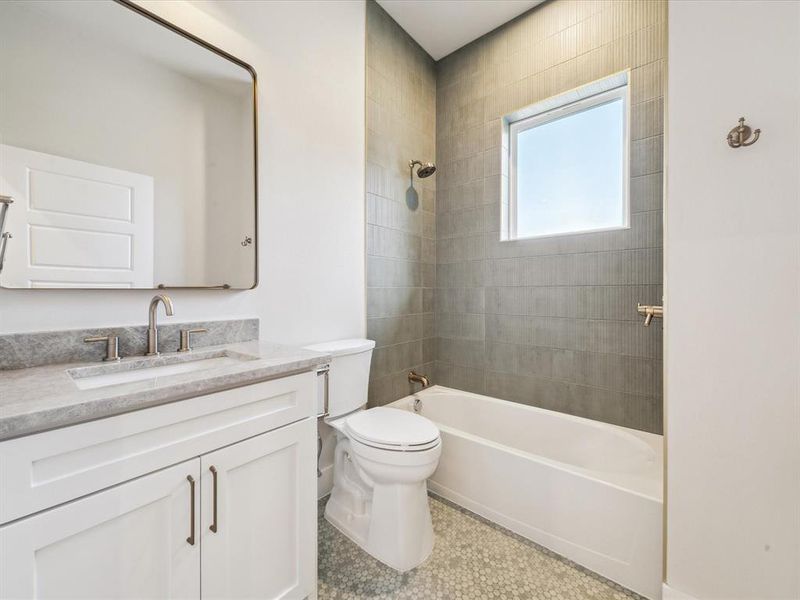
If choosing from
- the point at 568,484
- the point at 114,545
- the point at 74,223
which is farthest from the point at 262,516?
the point at 568,484

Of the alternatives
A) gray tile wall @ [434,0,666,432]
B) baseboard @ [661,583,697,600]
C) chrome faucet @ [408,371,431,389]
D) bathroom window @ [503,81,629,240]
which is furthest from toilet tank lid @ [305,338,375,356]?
baseboard @ [661,583,697,600]

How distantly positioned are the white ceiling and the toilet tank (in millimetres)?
2083

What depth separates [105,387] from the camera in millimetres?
761

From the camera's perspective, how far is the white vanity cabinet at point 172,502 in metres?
0.64

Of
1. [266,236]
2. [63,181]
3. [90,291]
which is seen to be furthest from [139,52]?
[90,291]

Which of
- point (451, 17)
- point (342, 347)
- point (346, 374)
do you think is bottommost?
point (346, 374)

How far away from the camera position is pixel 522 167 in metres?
2.32

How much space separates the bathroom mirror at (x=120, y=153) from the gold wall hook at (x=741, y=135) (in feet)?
5.63

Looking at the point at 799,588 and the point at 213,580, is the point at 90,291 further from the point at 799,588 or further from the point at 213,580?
the point at 799,588

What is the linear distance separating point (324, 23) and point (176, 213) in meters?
1.33

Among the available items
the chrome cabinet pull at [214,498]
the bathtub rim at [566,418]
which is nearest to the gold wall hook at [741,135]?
the bathtub rim at [566,418]

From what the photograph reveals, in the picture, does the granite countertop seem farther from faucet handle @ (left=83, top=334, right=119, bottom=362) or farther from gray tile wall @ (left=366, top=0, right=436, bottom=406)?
gray tile wall @ (left=366, top=0, right=436, bottom=406)

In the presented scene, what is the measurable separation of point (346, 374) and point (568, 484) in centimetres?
109

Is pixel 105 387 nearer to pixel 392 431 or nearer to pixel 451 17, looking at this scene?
pixel 392 431
